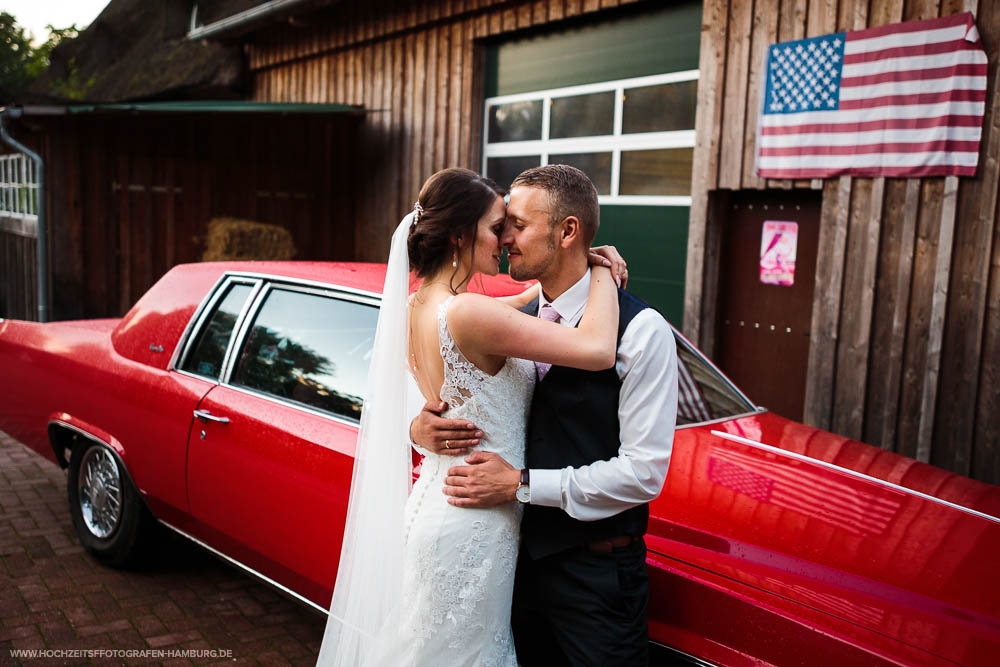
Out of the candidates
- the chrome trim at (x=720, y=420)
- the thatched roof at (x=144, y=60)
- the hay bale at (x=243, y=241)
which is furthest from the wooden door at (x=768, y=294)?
the thatched roof at (x=144, y=60)

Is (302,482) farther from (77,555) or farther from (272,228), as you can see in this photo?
(272,228)

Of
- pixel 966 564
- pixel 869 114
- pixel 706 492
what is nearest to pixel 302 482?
pixel 706 492

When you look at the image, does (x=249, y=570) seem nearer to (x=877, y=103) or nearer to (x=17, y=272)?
(x=877, y=103)

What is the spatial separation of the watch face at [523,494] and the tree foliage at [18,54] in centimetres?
2887

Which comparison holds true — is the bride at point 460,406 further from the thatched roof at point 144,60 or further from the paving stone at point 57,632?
the thatched roof at point 144,60

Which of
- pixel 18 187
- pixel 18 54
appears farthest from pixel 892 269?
pixel 18 54

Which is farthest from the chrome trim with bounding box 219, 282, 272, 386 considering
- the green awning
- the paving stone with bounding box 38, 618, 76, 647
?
the green awning

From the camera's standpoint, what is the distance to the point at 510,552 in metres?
2.15

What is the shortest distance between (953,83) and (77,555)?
619 cm

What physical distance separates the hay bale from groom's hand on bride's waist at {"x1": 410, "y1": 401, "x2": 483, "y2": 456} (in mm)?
9752

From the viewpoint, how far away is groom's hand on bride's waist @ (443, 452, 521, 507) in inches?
81.4

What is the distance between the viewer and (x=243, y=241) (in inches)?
452

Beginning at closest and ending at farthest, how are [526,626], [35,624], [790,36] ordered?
[526,626] → [35,624] → [790,36]

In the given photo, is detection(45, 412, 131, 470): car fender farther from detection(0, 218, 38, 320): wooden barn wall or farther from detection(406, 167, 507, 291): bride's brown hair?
detection(0, 218, 38, 320): wooden barn wall
